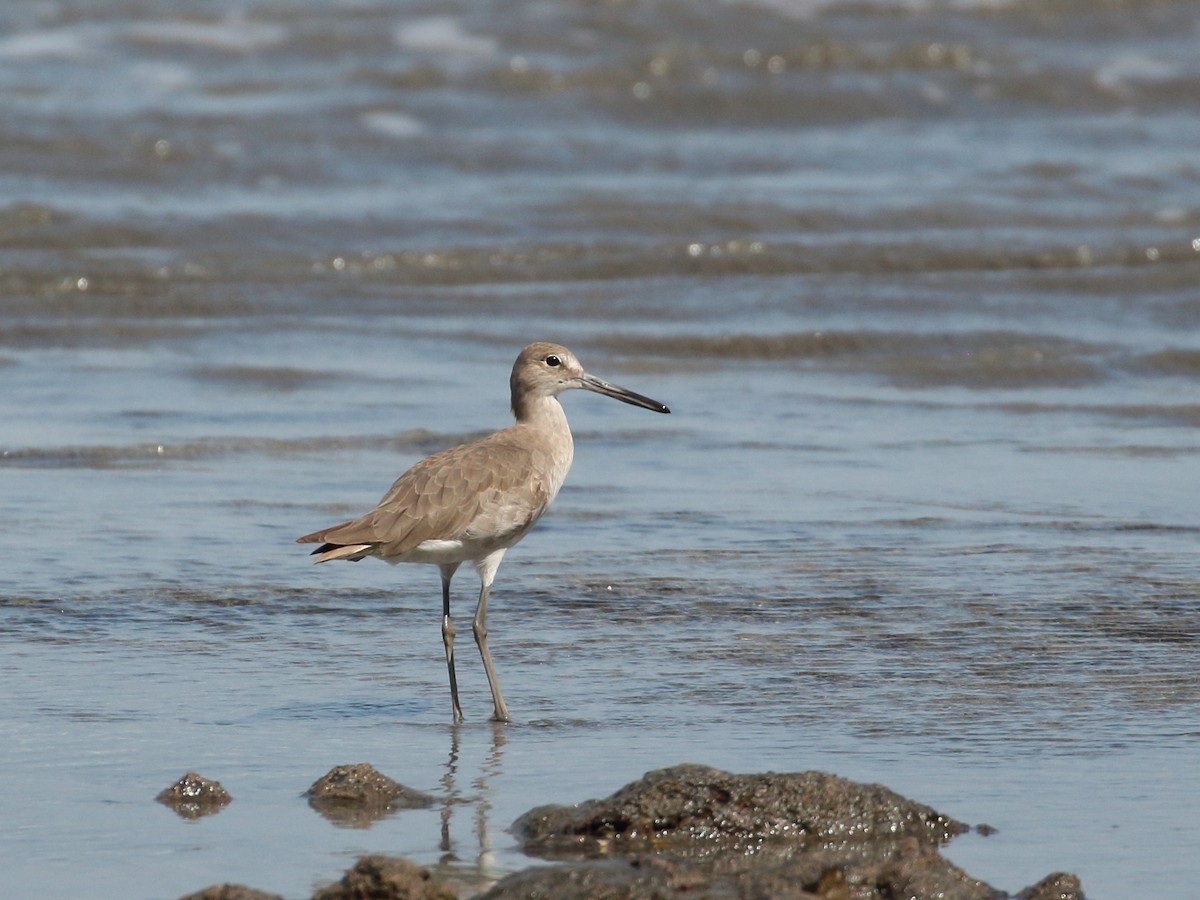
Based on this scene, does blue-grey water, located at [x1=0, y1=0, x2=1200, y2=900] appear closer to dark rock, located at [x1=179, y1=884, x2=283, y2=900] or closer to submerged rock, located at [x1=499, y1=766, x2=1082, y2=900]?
submerged rock, located at [x1=499, y1=766, x2=1082, y2=900]

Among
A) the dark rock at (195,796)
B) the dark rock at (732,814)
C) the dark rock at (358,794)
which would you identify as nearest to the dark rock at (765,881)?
the dark rock at (732,814)

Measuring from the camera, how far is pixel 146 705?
502cm

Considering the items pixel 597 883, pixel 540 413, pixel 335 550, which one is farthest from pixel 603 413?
pixel 597 883

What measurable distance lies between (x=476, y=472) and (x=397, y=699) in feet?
2.24

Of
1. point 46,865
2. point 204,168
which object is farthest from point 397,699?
point 204,168

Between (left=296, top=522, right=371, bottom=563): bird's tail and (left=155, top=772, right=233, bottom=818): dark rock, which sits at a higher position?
(left=296, top=522, right=371, bottom=563): bird's tail

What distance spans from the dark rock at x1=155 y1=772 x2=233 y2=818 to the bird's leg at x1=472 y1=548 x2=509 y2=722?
948 millimetres

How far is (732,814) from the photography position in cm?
399

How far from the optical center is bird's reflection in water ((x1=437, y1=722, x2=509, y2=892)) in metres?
3.90

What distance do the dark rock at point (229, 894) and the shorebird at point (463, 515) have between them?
1602 millimetres

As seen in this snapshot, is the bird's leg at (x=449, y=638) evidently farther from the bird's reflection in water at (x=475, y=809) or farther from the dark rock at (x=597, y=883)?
the dark rock at (x=597, y=883)

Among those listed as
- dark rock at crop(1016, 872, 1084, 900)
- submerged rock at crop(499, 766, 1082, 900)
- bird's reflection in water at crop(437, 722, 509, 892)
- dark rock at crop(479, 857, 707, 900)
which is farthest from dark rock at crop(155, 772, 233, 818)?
dark rock at crop(1016, 872, 1084, 900)

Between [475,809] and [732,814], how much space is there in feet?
2.03

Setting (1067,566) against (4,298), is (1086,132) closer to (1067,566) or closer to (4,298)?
(4,298)
